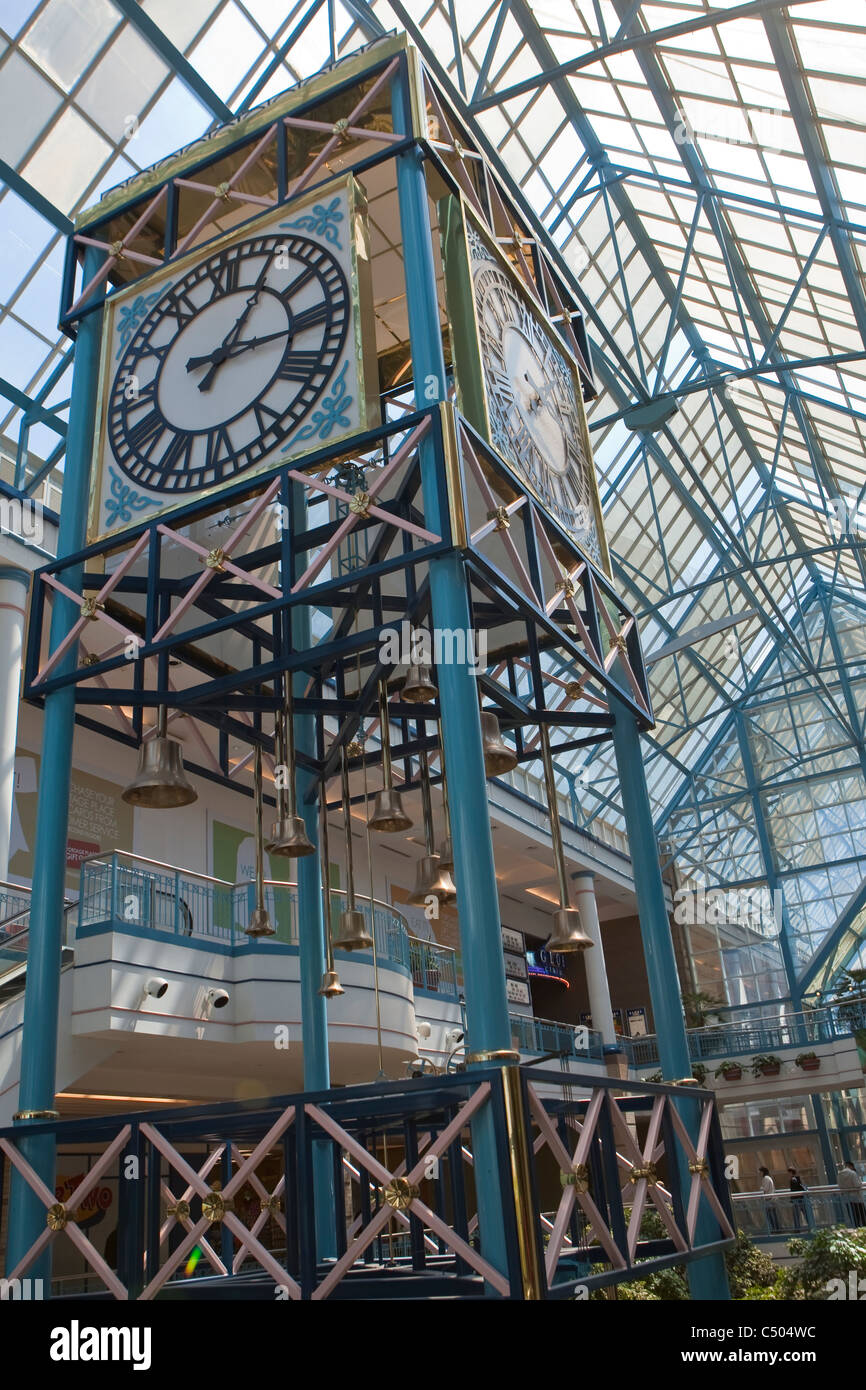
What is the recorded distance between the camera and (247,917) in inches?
704

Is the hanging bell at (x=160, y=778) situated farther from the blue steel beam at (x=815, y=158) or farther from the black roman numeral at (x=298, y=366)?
the blue steel beam at (x=815, y=158)

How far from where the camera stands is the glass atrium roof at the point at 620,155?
56.4ft

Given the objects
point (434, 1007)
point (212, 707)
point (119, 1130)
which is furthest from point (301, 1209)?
point (434, 1007)

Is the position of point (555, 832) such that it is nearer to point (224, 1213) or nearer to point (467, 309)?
point (224, 1213)

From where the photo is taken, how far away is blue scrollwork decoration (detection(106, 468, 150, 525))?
8.27m

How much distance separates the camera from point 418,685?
8508mm

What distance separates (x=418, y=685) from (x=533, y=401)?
8.05 feet

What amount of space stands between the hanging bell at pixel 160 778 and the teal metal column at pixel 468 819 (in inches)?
106

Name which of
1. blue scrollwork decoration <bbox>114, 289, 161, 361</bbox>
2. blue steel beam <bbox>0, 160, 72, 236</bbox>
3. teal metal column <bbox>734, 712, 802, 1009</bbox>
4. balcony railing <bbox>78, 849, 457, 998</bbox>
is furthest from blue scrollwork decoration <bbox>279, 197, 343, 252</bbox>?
teal metal column <bbox>734, 712, 802, 1009</bbox>

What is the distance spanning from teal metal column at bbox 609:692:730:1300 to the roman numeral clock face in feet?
11.4

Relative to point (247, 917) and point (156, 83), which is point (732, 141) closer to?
point (156, 83)

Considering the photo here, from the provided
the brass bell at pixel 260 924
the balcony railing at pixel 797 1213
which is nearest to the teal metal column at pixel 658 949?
the brass bell at pixel 260 924

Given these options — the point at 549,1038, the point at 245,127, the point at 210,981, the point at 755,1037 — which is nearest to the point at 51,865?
the point at 245,127
